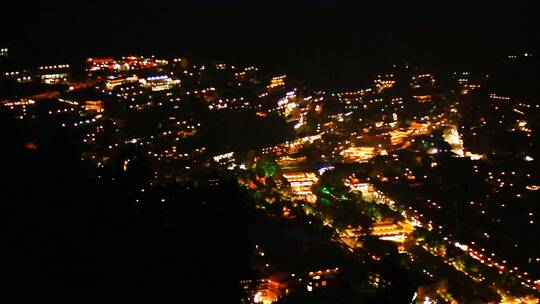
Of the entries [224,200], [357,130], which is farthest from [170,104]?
[224,200]

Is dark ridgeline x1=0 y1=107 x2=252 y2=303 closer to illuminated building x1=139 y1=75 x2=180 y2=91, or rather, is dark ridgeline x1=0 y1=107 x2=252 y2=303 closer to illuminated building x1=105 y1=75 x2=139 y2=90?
illuminated building x1=105 y1=75 x2=139 y2=90

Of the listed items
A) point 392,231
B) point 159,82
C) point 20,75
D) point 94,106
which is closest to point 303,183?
point 392,231

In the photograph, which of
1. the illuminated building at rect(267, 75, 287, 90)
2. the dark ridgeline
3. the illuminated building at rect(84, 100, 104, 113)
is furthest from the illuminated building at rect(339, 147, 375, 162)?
the dark ridgeline

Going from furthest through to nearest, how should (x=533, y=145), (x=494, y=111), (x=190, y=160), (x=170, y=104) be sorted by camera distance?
(x=494, y=111), (x=533, y=145), (x=170, y=104), (x=190, y=160)

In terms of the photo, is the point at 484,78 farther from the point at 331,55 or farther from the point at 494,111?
the point at 331,55

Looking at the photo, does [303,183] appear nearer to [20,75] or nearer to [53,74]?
[53,74]

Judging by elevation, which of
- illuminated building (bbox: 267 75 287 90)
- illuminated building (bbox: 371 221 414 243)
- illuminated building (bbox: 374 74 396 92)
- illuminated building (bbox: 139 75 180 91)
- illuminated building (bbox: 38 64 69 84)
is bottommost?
illuminated building (bbox: 371 221 414 243)

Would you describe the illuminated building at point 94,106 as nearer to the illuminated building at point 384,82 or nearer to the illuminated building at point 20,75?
the illuminated building at point 20,75
